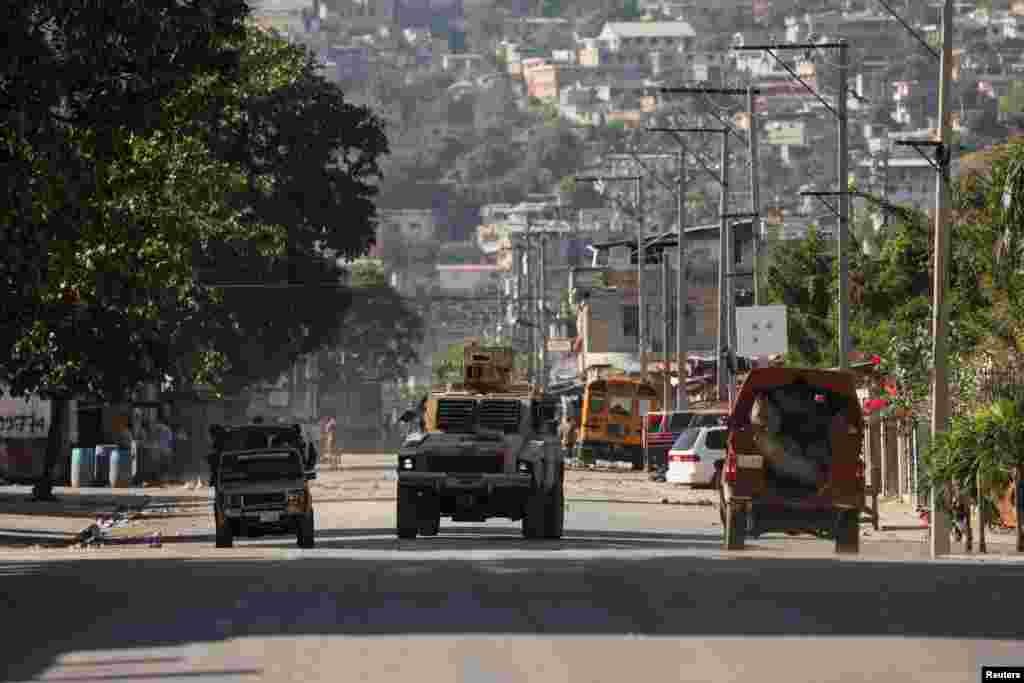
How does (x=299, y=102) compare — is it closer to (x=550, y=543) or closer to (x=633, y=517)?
(x=633, y=517)

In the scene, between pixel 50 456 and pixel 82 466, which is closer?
pixel 50 456

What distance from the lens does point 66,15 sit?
102 ft

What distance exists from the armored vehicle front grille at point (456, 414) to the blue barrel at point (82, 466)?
3236 cm

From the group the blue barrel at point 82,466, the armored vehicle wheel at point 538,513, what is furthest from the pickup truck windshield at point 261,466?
the blue barrel at point 82,466

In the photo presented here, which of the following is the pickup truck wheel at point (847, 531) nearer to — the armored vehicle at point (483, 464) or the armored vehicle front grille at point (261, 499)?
the armored vehicle at point (483, 464)

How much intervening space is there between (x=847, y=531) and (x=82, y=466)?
39.3 metres

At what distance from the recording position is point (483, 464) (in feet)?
124

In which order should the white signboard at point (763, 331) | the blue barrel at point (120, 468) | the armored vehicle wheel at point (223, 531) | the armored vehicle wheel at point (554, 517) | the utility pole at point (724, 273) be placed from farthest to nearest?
the utility pole at point (724, 273) → the blue barrel at point (120, 468) → the white signboard at point (763, 331) → the armored vehicle wheel at point (554, 517) → the armored vehicle wheel at point (223, 531)

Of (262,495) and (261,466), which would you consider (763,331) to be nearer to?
(261,466)

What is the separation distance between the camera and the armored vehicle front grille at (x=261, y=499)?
123 feet

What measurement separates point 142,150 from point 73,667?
26.9m

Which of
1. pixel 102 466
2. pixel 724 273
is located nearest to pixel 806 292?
pixel 724 273

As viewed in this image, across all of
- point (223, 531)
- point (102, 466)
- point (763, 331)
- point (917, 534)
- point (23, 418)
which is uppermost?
point (763, 331)

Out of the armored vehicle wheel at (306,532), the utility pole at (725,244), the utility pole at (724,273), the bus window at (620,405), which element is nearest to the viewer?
the armored vehicle wheel at (306,532)
